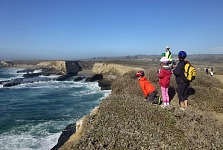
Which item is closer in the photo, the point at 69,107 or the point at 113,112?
the point at 113,112

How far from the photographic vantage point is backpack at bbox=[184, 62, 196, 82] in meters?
8.71

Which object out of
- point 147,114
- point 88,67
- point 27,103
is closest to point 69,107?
point 27,103

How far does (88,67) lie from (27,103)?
59.7 meters

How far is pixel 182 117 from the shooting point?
706cm

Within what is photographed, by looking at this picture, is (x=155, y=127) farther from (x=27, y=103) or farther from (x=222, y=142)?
(x=27, y=103)

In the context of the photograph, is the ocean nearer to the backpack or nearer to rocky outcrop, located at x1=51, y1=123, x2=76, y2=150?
rocky outcrop, located at x1=51, y1=123, x2=76, y2=150

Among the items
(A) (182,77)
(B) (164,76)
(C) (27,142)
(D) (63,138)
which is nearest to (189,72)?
(A) (182,77)

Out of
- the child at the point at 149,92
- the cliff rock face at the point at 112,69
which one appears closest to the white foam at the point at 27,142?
the child at the point at 149,92

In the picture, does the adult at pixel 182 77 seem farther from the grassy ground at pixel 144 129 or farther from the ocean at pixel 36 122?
the ocean at pixel 36 122

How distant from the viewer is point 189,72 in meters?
8.73

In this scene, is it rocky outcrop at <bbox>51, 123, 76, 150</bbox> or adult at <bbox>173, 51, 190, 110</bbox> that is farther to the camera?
rocky outcrop at <bbox>51, 123, 76, 150</bbox>

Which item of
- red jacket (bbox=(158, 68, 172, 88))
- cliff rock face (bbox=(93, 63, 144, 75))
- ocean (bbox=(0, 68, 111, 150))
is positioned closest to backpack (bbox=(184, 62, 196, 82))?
red jacket (bbox=(158, 68, 172, 88))

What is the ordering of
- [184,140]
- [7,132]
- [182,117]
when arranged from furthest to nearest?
[7,132], [182,117], [184,140]

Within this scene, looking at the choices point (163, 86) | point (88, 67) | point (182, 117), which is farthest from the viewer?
point (88, 67)
